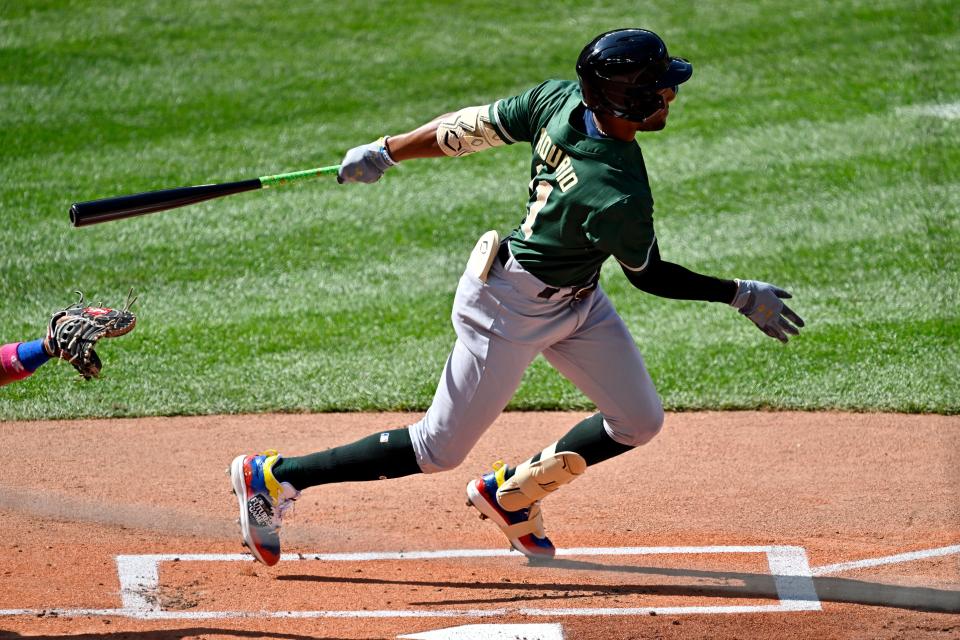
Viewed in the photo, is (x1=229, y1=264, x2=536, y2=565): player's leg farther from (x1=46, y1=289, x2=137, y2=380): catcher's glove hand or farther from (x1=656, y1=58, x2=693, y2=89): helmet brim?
(x1=656, y1=58, x2=693, y2=89): helmet brim

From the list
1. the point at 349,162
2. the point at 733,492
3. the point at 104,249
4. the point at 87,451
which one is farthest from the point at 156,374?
the point at 733,492

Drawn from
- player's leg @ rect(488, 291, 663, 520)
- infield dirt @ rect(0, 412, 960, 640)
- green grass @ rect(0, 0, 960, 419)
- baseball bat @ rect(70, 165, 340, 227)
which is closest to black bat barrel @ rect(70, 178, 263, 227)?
baseball bat @ rect(70, 165, 340, 227)

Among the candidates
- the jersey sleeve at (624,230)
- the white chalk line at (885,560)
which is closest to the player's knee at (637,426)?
the jersey sleeve at (624,230)

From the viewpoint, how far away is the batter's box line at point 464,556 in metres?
4.17

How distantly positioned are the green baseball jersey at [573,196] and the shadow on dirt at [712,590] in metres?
1.15

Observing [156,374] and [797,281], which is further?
[797,281]

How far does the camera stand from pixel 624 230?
12.3ft

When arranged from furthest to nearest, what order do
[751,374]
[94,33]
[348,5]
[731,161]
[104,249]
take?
[348,5] → [94,33] → [731,161] → [104,249] → [751,374]

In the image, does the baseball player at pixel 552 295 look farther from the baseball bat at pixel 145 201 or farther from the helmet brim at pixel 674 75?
the baseball bat at pixel 145 201

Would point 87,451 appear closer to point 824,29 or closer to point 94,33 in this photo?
point 94,33

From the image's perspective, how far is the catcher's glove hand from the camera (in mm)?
4227

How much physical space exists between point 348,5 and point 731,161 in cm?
511

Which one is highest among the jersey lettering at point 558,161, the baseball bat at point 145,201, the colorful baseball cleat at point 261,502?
the jersey lettering at point 558,161

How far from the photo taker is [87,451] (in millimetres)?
5832
